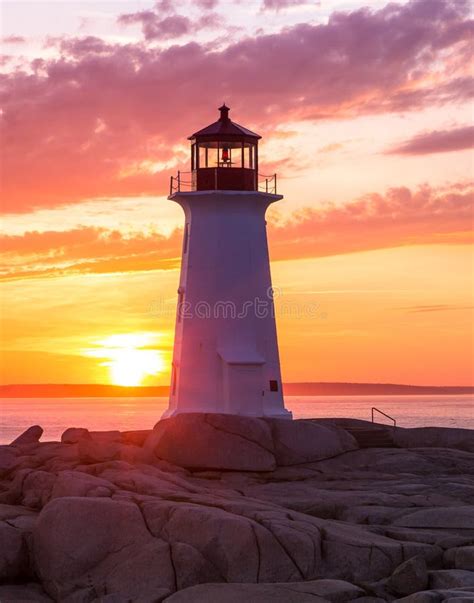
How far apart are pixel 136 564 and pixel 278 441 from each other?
10848mm

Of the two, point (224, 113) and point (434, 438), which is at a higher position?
point (224, 113)

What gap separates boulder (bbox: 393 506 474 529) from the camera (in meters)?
19.7

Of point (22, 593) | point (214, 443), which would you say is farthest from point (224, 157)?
point (22, 593)

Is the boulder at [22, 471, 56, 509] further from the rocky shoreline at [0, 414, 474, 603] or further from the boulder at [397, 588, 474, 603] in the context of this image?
the boulder at [397, 588, 474, 603]

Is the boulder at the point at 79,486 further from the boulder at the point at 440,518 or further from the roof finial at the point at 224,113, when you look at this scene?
the roof finial at the point at 224,113

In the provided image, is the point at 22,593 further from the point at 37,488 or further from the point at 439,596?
the point at 439,596

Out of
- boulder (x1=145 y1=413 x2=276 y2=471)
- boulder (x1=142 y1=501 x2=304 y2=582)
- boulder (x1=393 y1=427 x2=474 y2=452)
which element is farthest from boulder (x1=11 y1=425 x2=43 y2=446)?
boulder (x1=142 y1=501 x2=304 y2=582)

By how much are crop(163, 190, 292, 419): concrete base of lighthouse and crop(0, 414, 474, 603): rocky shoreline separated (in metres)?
5.14

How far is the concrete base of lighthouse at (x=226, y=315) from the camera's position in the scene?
31062mm

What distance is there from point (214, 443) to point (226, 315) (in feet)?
19.5

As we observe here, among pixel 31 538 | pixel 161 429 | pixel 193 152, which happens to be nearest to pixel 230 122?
pixel 193 152

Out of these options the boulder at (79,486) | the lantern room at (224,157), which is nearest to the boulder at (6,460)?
the boulder at (79,486)

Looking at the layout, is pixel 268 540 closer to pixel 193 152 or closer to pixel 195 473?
pixel 195 473

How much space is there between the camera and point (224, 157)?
32.4m
